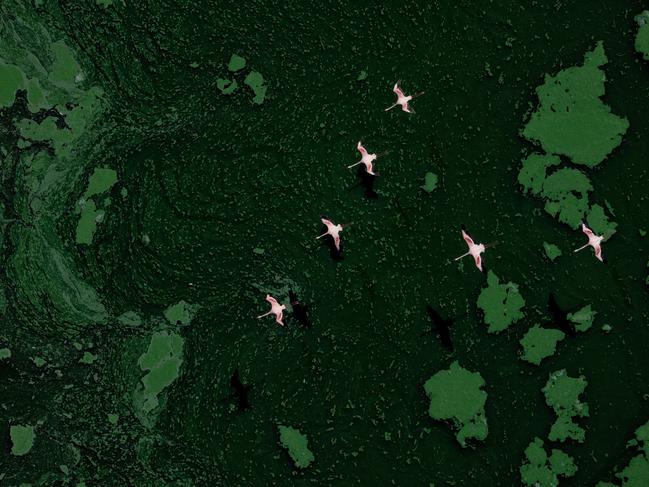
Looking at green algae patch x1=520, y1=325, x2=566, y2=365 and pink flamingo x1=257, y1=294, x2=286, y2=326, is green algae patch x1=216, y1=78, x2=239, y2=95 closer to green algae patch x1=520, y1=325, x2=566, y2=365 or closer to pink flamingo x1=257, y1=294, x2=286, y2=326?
pink flamingo x1=257, y1=294, x2=286, y2=326

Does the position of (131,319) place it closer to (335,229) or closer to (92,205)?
(92,205)

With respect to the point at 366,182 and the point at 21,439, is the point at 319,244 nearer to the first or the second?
the point at 366,182

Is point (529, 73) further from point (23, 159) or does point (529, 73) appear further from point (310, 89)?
point (23, 159)

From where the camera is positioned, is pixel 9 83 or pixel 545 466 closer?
pixel 545 466

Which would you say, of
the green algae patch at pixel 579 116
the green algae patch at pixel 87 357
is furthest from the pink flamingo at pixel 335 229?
the green algae patch at pixel 87 357

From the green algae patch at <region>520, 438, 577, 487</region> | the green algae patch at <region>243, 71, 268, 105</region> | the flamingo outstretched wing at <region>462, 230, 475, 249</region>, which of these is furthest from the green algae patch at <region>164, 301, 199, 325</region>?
the green algae patch at <region>520, 438, 577, 487</region>

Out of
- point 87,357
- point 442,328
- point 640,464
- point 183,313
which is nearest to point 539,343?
point 442,328

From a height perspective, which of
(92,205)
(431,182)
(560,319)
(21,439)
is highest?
(431,182)

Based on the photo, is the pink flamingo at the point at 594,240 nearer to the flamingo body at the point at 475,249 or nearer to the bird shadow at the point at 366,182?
the flamingo body at the point at 475,249

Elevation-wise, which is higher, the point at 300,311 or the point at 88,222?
the point at 88,222
